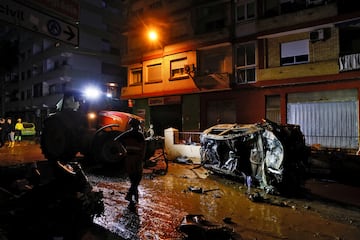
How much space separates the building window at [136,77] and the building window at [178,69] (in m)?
3.95

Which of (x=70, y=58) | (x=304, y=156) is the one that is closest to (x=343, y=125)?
(x=304, y=156)

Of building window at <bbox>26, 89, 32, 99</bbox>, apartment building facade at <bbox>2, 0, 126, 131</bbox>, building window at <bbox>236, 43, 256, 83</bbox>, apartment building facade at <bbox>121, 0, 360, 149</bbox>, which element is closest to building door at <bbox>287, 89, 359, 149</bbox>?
apartment building facade at <bbox>121, 0, 360, 149</bbox>

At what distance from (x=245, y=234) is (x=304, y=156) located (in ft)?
13.4

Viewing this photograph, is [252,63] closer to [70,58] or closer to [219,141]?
[219,141]

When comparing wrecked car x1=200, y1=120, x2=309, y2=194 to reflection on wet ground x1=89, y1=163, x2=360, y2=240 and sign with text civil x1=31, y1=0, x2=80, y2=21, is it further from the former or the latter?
sign with text civil x1=31, y1=0, x2=80, y2=21

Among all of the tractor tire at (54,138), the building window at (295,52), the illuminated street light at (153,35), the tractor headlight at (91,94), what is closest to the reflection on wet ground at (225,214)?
the tractor tire at (54,138)

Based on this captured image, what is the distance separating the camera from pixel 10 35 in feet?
146

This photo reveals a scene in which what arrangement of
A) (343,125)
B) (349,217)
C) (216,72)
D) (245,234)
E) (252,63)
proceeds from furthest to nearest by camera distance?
(216,72), (252,63), (343,125), (349,217), (245,234)

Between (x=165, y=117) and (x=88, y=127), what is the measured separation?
41.4 ft

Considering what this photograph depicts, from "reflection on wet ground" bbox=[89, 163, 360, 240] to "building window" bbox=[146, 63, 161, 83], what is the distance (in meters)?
15.0

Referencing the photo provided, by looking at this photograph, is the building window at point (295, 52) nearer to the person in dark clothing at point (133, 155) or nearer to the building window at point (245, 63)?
the building window at point (245, 63)

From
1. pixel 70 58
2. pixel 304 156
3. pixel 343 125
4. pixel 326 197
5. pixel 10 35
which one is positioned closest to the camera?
pixel 326 197

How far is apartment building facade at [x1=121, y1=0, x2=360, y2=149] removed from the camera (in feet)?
46.9

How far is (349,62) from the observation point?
45.3ft
